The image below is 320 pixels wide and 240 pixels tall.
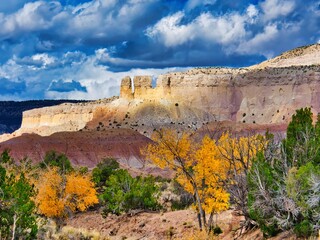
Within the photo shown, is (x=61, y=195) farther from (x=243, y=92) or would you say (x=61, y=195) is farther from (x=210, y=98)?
(x=243, y=92)

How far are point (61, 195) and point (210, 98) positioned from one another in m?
82.2

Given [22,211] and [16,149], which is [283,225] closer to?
[22,211]

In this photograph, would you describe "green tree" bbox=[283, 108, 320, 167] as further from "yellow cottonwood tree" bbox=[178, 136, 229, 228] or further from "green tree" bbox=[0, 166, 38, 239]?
"green tree" bbox=[0, 166, 38, 239]

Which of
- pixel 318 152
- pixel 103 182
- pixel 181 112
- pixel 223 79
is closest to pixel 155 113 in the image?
pixel 181 112

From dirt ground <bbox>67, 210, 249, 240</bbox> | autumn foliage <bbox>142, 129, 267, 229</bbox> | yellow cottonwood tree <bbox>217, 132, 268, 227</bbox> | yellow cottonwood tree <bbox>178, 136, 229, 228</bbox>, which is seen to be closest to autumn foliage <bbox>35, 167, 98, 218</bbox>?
dirt ground <bbox>67, 210, 249, 240</bbox>

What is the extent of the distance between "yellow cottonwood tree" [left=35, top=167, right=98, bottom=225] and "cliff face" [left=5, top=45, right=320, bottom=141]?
209 ft

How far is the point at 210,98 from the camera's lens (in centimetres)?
12175

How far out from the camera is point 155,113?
118438 mm

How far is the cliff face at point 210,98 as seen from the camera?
112m

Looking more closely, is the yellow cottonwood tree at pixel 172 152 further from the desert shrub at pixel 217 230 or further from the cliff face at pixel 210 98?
the cliff face at pixel 210 98

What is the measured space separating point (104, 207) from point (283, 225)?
1036 inches

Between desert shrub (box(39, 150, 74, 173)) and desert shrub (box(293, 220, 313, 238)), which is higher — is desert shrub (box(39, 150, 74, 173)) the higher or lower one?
the lower one

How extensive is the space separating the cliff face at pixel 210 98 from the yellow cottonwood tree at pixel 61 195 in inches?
2512

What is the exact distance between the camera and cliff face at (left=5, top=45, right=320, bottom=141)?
112500 mm
